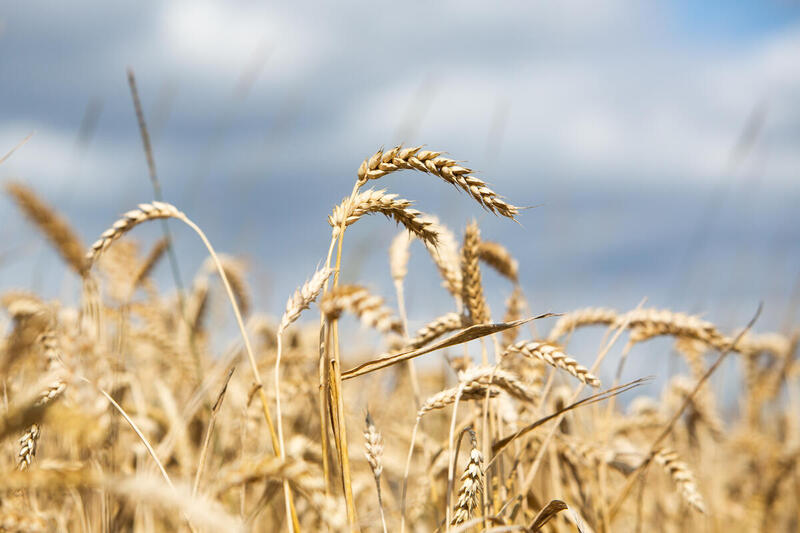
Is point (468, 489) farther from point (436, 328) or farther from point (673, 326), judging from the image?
point (673, 326)

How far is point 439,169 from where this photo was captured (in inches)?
49.5

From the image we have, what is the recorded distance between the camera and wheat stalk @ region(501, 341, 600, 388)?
4.50 ft

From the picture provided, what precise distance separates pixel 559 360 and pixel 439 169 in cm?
50

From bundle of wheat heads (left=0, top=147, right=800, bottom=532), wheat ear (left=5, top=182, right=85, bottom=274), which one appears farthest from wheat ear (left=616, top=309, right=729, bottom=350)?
wheat ear (left=5, top=182, right=85, bottom=274)

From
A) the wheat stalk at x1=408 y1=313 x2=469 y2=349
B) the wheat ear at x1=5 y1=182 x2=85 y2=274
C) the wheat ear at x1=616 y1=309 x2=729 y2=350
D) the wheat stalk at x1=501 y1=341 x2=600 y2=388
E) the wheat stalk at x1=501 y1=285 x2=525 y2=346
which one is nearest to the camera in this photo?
the wheat stalk at x1=501 y1=341 x2=600 y2=388

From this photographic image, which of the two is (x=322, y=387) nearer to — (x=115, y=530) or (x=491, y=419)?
(x=491, y=419)

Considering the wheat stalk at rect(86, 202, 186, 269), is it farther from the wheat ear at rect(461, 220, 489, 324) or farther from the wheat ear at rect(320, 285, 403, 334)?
the wheat ear at rect(461, 220, 489, 324)

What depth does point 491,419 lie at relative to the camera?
1.69 meters

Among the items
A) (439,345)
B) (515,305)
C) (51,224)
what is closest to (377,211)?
(439,345)

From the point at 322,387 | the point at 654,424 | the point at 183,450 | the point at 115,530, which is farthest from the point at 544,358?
the point at 654,424

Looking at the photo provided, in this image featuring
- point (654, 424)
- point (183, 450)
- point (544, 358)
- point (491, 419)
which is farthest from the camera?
point (654, 424)

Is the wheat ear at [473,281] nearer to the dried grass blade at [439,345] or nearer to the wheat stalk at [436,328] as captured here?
the wheat stalk at [436,328]

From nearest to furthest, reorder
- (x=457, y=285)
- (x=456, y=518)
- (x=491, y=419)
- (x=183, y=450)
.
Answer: (x=456, y=518)
(x=491, y=419)
(x=457, y=285)
(x=183, y=450)

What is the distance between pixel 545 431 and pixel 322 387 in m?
1.03
